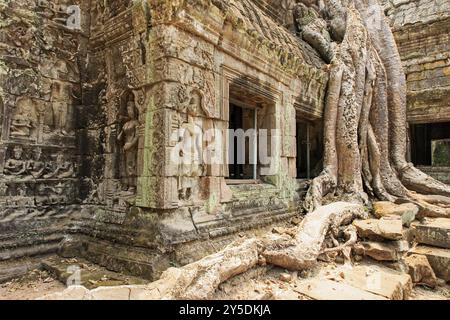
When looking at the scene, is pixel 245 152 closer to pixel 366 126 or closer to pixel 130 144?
pixel 130 144

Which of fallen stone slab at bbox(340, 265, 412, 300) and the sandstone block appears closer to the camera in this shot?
the sandstone block

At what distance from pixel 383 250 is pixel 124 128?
3.34 m

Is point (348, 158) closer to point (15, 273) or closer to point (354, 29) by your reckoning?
point (354, 29)

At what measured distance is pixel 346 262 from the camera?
10.9ft

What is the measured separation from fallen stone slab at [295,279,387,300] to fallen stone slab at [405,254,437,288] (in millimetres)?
1284

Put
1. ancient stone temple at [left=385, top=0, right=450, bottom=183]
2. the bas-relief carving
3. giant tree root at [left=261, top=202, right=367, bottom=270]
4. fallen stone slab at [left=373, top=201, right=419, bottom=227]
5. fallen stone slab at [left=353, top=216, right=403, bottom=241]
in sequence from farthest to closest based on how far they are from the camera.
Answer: ancient stone temple at [left=385, top=0, right=450, bottom=183] → fallen stone slab at [left=373, top=201, right=419, bottom=227] → fallen stone slab at [left=353, top=216, right=403, bottom=241] → the bas-relief carving → giant tree root at [left=261, top=202, right=367, bottom=270]

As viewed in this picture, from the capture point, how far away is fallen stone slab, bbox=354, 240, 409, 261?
3.33 metres

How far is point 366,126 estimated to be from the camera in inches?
248

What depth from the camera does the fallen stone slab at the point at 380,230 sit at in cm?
347

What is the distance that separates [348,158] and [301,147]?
1336 millimetres

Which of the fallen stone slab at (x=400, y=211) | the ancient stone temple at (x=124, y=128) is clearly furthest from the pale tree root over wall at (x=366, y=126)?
the ancient stone temple at (x=124, y=128)

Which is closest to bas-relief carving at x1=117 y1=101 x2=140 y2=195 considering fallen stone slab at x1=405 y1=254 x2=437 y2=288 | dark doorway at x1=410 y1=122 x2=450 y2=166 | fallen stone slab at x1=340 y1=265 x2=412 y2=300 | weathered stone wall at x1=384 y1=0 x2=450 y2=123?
fallen stone slab at x1=340 y1=265 x2=412 y2=300

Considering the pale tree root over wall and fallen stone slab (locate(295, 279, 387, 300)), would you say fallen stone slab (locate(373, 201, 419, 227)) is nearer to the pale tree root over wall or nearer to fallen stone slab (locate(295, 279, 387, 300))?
the pale tree root over wall

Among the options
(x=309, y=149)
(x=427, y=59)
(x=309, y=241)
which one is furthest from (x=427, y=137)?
(x=309, y=241)
